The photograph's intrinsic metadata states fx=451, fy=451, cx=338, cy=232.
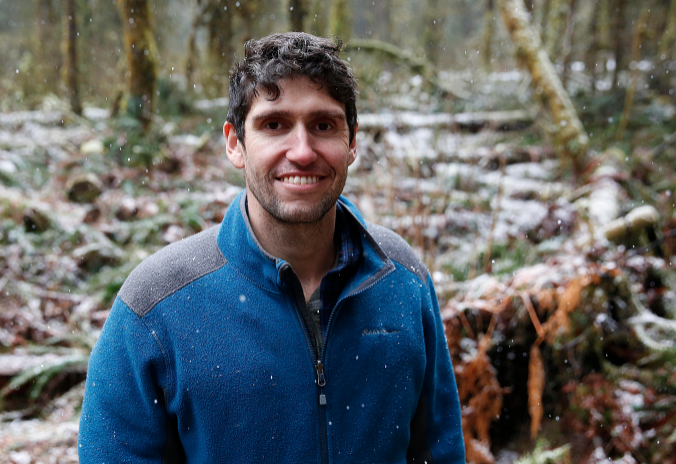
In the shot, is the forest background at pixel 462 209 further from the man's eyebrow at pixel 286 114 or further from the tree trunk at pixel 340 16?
the man's eyebrow at pixel 286 114

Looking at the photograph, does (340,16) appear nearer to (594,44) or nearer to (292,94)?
(594,44)

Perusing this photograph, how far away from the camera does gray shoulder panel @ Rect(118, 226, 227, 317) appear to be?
1.55m

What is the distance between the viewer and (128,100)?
841 centimetres

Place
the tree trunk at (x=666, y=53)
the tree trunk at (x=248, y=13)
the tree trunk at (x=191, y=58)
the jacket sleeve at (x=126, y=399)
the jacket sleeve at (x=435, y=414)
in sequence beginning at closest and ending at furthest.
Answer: the jacket sleeve at (x=126, y=399)
the jacket sleeve at (x=435, y=414)
the tree trunk at (x=666, y=53)
the tree trunk at (x=248, y=13)
the tree trunk at (x=191, y=58)

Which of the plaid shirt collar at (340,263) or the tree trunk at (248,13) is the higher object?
the tree trunk at (248,13)

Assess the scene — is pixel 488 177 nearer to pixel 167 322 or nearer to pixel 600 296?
pixel 600 296

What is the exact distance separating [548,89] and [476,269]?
189 inches

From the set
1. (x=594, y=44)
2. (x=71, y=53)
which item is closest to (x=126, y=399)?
(x=71, y=53)

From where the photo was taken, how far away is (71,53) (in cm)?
1119

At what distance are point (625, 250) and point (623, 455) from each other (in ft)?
6.90

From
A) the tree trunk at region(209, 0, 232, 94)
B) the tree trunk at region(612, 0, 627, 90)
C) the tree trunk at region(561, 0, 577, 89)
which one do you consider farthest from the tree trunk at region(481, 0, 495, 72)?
the tree trunk at region(209, 0, 232, 94)

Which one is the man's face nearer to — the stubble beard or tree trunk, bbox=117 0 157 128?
the stubble beard

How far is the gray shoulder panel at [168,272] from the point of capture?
1.55 m

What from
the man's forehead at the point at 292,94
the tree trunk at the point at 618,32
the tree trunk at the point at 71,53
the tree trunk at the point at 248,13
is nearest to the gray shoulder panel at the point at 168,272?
the man's forehead at the point at 292,94
